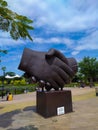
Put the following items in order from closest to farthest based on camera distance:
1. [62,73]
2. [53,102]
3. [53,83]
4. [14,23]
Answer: [14,23] < [53,102] < [53,83] < [62,73]

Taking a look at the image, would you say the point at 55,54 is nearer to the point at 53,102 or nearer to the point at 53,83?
the point at 53,83

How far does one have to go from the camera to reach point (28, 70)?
11602mm

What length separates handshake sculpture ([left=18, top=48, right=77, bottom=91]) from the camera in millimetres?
11414

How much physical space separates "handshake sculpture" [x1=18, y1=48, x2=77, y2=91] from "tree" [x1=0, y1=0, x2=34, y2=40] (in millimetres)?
4131

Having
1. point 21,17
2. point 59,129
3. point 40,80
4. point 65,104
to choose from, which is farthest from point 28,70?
point 21,17

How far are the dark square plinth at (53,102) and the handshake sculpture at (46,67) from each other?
0.52 m

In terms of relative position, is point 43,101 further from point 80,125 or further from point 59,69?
point 80,125

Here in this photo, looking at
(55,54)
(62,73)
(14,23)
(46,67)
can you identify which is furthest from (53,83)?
(14,23)

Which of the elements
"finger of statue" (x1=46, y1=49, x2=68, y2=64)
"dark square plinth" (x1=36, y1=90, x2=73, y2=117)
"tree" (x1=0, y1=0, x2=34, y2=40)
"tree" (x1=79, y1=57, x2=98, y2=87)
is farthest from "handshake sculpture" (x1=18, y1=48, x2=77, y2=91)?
"tree" (x1=79, y1=57, x2=98, y2=87)

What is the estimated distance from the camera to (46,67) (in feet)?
37.7

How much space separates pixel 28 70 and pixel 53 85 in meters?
1.60

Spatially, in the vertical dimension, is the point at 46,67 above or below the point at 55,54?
below

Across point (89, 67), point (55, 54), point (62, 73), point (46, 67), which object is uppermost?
point (89, 67)

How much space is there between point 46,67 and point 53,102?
1.91 metres
